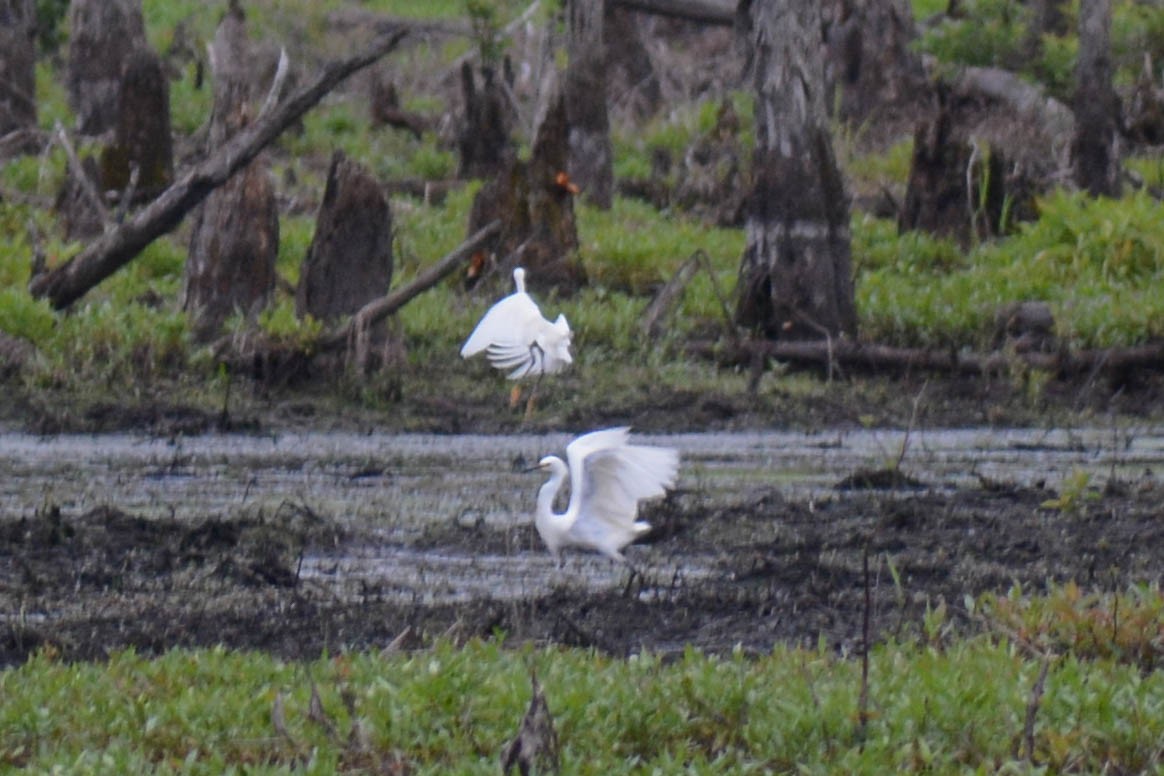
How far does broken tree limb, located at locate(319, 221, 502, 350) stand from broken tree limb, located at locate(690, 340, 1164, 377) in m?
1.82

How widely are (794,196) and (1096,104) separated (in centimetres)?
425

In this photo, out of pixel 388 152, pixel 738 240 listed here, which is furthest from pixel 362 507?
pixel 388 152

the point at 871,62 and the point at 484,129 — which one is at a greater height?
the point at 871,62

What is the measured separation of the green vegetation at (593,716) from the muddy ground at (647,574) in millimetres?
656

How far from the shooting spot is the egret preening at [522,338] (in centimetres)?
912

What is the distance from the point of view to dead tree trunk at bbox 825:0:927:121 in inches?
792

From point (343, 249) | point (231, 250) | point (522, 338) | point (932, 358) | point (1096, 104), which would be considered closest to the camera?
point (522, 338)

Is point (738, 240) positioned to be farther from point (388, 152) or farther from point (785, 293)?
point (388, 152)

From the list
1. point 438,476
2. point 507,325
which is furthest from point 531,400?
point 507,325

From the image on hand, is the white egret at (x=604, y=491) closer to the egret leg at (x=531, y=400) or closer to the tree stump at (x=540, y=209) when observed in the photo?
the egret leg at (x=531, y=400)

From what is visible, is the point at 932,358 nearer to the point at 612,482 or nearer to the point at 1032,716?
the point at 612,482

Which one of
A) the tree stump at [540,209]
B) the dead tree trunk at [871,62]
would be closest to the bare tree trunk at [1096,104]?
the tree stump at [540,209]

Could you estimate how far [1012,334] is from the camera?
40.0ft

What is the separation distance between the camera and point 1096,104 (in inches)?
594
